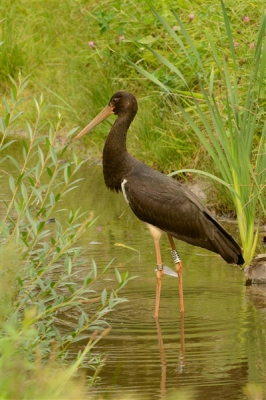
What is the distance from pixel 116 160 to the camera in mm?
6688

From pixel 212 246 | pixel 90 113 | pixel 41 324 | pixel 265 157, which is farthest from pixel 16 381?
pixel 90 113

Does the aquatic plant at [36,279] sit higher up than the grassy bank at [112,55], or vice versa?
the aquatic plant at [36,279]

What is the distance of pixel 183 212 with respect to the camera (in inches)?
252

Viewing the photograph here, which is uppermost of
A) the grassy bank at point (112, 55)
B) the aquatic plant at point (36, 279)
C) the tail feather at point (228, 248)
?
the aquatic plant at point (36, 279)

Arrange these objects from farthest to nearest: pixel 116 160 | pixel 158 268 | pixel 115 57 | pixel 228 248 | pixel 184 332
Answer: pixel 115 57 → pixel 116 160 → pixel 158 268 → pixel 228 248 → pixel 184 332

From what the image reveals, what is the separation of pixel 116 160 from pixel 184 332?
1.53 meters

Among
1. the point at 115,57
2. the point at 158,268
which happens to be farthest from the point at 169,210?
the point at 115,57

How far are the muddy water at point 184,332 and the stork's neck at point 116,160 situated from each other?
647 millimetres

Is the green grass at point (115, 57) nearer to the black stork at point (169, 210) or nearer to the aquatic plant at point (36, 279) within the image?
the black stork at point (169, 210)

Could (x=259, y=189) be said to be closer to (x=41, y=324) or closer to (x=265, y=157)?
(x=265, y=157)

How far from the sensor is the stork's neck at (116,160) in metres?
6.64

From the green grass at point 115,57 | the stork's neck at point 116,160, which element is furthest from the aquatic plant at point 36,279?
the green grass at point 115,57

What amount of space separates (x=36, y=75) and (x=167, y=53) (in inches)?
160

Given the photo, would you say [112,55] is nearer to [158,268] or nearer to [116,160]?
[116,160]
